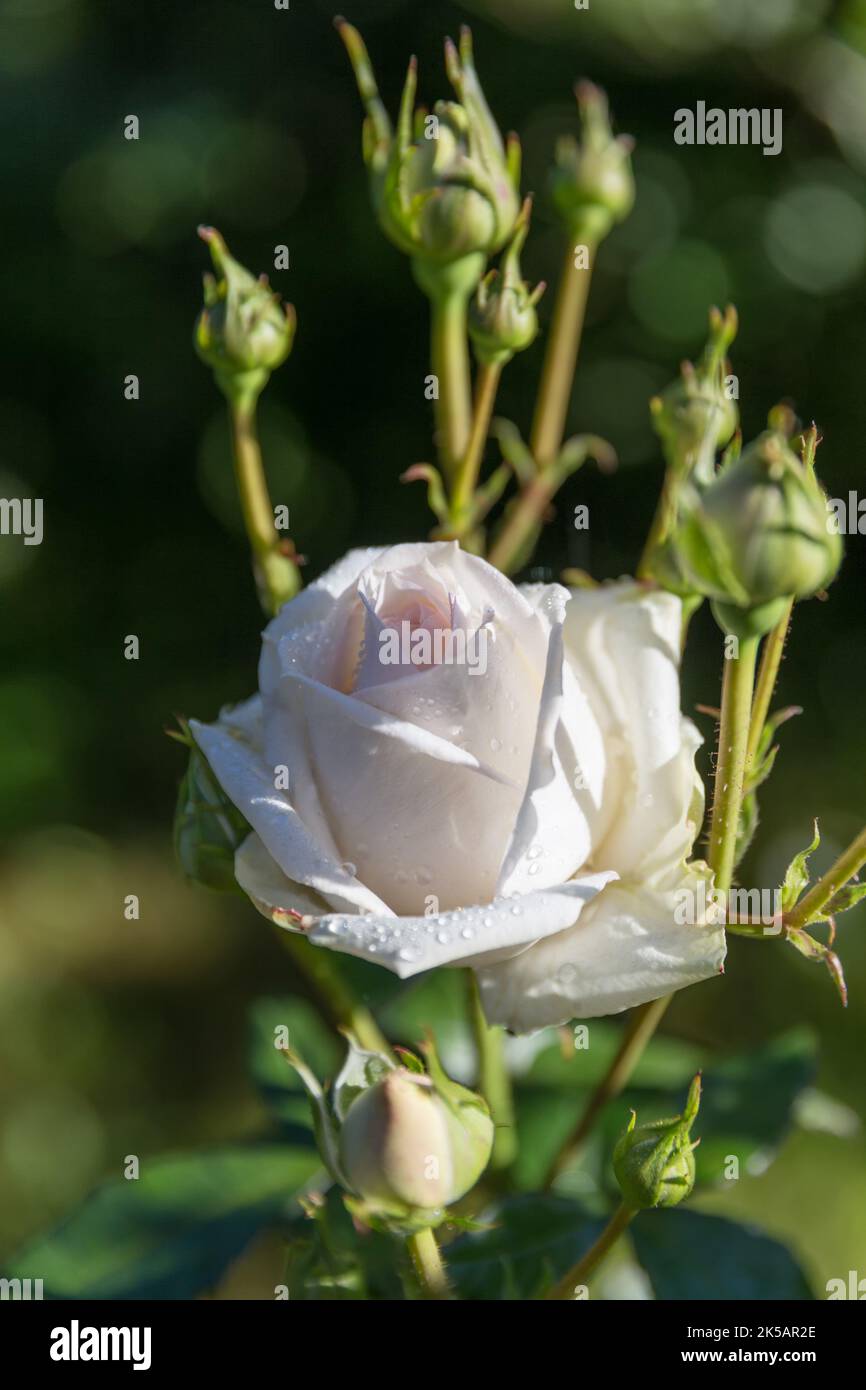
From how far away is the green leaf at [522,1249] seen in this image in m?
0.61

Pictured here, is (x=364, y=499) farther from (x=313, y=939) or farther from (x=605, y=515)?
(x=313, y=939)

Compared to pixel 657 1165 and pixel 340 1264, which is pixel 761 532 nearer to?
pixel 657 1165

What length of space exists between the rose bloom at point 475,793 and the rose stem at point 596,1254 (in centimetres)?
9

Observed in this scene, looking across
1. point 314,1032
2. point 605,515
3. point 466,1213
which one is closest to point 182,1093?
point 314,1032

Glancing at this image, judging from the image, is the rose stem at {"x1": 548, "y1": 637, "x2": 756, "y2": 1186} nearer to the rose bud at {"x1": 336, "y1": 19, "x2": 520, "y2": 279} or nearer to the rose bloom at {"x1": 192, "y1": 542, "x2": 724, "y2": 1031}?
the rose bloom at {"x1": 192, "y1": 542, "x2": 724, "y2": 1031}

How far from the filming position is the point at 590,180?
747 mm

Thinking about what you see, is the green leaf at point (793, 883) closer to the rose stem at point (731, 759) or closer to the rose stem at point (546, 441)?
the rose stem at point (731, 759)

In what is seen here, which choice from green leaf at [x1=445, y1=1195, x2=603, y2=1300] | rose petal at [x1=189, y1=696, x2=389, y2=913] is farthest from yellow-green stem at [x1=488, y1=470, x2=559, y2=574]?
green leaf at [x1=445, y1=1195, x2=603, y2=1300]

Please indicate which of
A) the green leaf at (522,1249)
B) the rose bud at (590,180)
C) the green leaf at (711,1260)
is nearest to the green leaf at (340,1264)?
the green leaf at (522,1249)

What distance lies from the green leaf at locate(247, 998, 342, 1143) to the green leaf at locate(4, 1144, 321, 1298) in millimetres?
35

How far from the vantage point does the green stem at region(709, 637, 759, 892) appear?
48 centimetres

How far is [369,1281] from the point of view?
62 cm

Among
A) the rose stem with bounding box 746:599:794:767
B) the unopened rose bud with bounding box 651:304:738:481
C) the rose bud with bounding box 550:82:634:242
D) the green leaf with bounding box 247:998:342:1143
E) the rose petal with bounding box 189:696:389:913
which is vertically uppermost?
the rose bud with bounding box 550:82:634:242

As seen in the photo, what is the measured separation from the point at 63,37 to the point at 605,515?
2.57ft
